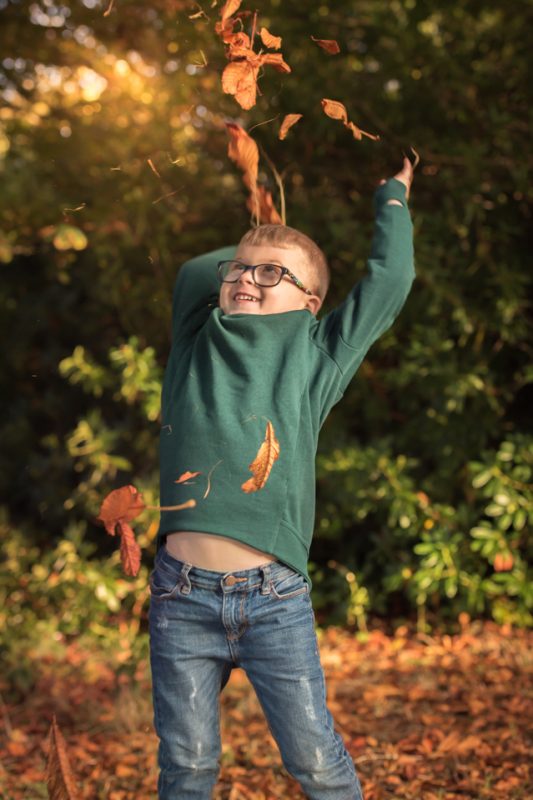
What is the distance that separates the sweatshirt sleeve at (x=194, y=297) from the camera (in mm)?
2432

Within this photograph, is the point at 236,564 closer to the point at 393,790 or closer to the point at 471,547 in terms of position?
the point at 393,790

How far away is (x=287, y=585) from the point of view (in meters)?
2.04

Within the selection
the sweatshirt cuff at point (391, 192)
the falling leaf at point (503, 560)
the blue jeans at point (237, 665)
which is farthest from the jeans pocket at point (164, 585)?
the falling leaf at point (503, 560)

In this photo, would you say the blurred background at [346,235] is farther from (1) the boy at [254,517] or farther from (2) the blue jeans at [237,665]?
(2) the blue jeans at [237,665]

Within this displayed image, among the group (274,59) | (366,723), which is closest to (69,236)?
(274,59)

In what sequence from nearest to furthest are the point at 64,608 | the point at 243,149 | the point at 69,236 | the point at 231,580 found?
the point at 231,580, the point at 243,149, the point at 69,236, the point at 64,608

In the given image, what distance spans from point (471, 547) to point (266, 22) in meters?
2.48

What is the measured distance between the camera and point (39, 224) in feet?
15.6

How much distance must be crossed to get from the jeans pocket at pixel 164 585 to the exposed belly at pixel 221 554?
0.06 m

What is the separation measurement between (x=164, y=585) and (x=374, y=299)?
0.85 meters

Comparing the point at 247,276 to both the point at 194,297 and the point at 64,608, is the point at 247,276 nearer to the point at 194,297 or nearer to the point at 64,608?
the point at 194,297

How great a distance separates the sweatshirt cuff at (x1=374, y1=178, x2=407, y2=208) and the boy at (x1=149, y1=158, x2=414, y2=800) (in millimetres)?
34

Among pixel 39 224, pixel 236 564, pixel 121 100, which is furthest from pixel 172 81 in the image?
pixel 236 564

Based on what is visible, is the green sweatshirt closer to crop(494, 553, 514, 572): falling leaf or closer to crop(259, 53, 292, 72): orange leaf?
crop(259, 53, 292, 72): orange leaf
